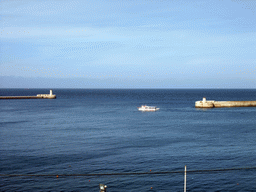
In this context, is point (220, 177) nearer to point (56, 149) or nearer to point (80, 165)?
point (80, 165)

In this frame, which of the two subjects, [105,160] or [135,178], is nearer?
[135,178]

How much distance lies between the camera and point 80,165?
37.7 m

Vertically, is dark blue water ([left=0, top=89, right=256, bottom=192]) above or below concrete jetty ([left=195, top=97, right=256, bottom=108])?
below

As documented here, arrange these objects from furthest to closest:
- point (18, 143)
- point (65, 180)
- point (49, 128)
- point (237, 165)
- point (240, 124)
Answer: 1. point (240, 124)
2. point (49, 128)
3. point (18, 143)
4. point (237, 165)
5. point (65, 180)

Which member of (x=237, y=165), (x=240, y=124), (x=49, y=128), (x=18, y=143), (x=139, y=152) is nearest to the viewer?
(x=237, y=165)

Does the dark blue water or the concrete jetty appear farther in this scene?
the concrete jetty

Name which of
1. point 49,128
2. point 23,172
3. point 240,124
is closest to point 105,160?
point 23,172

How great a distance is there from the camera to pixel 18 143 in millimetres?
51062

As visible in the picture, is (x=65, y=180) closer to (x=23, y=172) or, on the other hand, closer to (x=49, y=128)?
(x=23, y=172)

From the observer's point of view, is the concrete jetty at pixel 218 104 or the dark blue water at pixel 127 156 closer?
the dark blue water at pixel 127 156

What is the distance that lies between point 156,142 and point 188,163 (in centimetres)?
1354

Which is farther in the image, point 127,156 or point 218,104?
point 218,104

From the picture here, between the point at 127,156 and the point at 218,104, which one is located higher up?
the point at 218,104

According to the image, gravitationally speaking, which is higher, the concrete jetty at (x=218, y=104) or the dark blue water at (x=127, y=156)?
the concrete jetty at (x=218, y=104)
